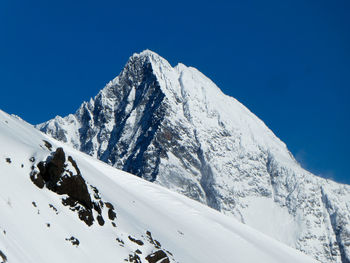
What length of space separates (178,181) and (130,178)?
421 feet

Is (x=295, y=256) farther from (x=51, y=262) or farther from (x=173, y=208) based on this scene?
(x=51, y=262)

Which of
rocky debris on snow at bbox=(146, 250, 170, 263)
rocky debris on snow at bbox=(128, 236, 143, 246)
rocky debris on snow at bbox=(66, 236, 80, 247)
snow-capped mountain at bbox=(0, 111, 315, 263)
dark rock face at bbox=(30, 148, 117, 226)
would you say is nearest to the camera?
snow-capped mountain at bbox=(0, 111, 315, 263)

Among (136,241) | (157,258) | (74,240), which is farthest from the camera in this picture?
(136,241)

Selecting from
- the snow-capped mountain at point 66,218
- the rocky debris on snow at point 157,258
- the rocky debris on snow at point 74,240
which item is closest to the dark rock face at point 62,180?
the snow-capped mountain at point 66,218

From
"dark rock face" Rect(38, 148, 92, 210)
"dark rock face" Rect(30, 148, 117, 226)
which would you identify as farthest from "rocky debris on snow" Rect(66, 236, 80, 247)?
"dark rock face" Rect(38, 148, 92, 210)

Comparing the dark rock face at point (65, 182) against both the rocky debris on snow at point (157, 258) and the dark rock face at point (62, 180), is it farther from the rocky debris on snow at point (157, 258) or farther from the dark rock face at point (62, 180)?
the rocky debris on snow at point (157, 258)

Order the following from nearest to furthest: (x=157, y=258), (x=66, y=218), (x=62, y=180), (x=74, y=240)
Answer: (x=74, y=240) < (x=66, y=218) < (x=62, y=180) < (x=157, y=258)

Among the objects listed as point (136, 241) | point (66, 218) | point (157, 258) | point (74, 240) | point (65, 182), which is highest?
point (65, 182)

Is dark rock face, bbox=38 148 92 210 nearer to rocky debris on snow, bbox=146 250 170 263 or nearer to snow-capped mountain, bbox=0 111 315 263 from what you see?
snow-capped mountain, bbox=0 111 315 263

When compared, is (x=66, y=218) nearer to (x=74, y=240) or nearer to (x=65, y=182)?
(x=74, y=240)

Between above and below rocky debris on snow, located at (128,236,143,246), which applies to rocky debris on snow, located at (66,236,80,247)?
below

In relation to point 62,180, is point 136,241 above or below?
below

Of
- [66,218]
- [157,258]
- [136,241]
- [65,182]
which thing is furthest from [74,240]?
[157,258]

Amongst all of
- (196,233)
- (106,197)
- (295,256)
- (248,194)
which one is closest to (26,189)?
(106,197)
